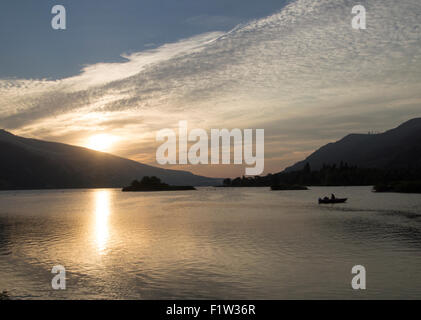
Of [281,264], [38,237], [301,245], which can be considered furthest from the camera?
[38,237]

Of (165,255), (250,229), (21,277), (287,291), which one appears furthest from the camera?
(250,229)

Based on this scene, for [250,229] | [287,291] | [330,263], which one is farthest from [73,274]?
[250,229]

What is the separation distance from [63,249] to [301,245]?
30.5 metres

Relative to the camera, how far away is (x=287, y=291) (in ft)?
84.5

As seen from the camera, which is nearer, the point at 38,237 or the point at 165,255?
the point at 165,255

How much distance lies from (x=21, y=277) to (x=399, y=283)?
31.3m

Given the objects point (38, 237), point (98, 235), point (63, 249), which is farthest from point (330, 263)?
point (38, 237)
